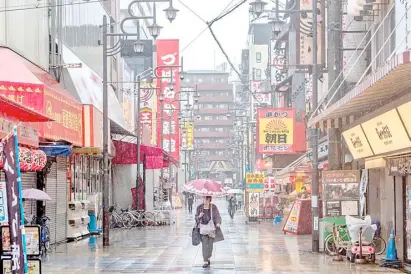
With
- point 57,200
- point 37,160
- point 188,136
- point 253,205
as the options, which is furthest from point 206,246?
point 188,136

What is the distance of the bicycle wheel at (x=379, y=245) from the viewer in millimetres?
23252

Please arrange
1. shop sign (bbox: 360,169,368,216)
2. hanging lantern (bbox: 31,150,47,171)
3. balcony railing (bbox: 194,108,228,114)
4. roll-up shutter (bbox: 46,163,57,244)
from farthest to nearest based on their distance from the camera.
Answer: balcony railing (bbox: 194,108,228,114) → roll-up shutter (bbox: 46,163,57,244) → shop sign (bbox: 360,169,368,216) → hanging lantern (bbox: 31,150,47,171)

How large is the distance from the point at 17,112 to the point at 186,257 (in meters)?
12.4

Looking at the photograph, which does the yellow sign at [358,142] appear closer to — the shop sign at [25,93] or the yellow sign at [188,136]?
the shop sign at [25,93]

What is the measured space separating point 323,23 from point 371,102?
12023mm

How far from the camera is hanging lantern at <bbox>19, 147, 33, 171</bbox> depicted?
20422mm

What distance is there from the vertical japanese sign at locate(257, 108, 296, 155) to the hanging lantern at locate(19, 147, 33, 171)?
21.5 metres

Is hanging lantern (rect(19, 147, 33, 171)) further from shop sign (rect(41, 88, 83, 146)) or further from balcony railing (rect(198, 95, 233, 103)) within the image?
balcony railing (rect(198, 95, 233, 103))

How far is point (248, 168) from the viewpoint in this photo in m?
83.4

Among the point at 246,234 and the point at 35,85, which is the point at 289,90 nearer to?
the point at 246,234

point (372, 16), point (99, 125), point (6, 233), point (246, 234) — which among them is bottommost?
point (246, 234)

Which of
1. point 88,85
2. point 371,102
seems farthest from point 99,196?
point 371,102

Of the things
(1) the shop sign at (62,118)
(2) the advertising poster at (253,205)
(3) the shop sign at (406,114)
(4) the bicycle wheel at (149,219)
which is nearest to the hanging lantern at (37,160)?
(1) the shop sign at (62,118)

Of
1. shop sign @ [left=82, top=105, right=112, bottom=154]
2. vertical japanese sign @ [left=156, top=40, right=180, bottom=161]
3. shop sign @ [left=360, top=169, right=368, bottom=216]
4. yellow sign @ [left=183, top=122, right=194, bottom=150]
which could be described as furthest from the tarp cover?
yellow sign @ [left=183, top=122, right=194, bottom=150]
